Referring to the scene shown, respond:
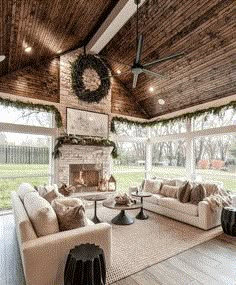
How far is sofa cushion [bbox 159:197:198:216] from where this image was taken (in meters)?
4.49

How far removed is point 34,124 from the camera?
5.80 meters

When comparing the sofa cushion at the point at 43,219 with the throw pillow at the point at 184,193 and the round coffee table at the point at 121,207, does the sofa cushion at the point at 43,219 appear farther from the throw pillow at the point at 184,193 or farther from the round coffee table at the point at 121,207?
the throw pillow at the point at 184,193

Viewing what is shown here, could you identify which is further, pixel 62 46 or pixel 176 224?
pixel 62 46

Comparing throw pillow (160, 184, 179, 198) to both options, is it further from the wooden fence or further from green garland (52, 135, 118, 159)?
the wooden fence

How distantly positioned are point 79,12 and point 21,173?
13.4 ft

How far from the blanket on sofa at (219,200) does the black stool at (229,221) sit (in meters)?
0.25

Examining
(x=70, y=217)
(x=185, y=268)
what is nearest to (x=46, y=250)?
(x=70, y=217)

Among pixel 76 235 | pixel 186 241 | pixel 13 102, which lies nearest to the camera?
pixel 76 235

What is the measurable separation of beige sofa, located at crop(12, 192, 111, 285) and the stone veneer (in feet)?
11.6

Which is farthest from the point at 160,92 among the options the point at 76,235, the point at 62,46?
the point at 76,235

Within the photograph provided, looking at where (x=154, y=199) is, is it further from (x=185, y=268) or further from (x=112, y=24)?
(x=112, y=24)

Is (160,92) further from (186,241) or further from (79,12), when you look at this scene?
(186,241)

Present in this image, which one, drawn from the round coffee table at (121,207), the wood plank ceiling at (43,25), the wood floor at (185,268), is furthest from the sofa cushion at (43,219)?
the wood plank ceiling at (43,25)

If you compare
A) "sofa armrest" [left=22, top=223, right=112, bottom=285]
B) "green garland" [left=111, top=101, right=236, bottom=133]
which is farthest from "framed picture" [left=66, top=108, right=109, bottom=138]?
A: "sofa armrest" [left=22, top=223, right=112, bottom=285]
